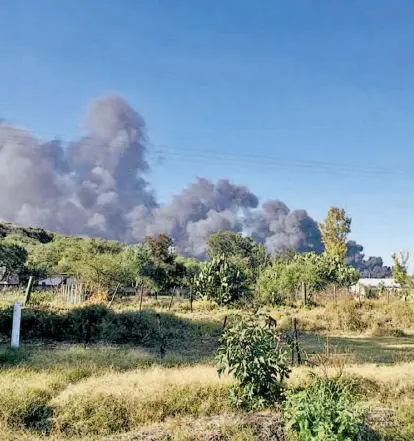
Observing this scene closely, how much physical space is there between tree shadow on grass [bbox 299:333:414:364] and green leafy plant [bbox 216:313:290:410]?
150 inches

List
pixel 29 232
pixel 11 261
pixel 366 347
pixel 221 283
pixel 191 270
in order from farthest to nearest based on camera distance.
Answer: pixel 29 232, pixel 191 270, pixel 11 261, pixel 221 283, pixel 366 347

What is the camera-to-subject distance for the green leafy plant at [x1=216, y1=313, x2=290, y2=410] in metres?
6.55

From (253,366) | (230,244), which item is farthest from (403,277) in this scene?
(230,244)

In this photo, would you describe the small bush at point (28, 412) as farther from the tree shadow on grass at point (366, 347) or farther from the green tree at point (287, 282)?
the green tree at point (287, 282)

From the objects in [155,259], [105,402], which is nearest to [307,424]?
[105,402]

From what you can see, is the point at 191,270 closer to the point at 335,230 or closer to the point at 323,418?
the point at 335,230

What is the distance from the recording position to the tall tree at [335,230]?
43781mm

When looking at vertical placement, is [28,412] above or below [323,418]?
below

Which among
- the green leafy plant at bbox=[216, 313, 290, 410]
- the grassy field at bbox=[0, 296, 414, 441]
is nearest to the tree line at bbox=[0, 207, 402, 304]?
the grassy field at bbox=[0, 296, 414, 441]

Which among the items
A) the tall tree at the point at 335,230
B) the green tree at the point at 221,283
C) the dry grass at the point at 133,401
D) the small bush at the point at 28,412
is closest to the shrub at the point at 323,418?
the dry grass at the point at 133,401

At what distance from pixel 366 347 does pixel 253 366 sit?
8471 millimetres

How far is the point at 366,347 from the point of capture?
13703mm

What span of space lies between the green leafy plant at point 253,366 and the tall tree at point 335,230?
3797 centimetres

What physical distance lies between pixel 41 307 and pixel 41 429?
945 cm
